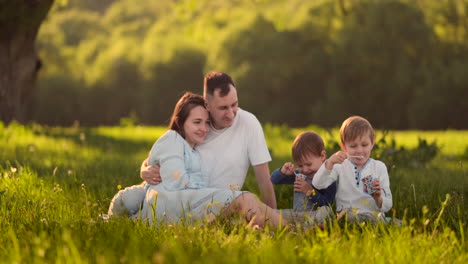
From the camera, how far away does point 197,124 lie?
521cm

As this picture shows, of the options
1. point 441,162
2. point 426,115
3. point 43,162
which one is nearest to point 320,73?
point 426,115

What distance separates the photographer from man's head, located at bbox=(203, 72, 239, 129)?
17.2ft

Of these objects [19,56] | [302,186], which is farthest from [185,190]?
[19,56]

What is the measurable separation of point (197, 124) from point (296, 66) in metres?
29.3

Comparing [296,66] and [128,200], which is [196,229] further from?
[296,66]

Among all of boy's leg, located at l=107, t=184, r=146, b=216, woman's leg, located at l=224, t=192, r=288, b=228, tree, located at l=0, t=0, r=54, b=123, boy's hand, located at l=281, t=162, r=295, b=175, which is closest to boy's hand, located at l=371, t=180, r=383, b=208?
woman's leg, located at l=224, t=192, r=288, b=228

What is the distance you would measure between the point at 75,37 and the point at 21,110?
3947 cm

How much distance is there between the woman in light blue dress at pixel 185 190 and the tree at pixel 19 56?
8360 mm

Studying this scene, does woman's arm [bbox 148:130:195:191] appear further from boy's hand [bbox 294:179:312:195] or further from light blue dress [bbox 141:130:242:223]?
boy's hand [bbox 294:179:312:195]

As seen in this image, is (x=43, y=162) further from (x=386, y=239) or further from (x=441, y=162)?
(x=441, y=162)

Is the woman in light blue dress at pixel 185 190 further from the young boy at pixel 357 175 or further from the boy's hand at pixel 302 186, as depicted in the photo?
the young boy at pixel 357 175

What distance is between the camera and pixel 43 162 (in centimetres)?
770

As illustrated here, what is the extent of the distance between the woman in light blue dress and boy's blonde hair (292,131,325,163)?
29.9 inches

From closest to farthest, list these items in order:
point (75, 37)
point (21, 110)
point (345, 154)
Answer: point (345, 154)
point (21, 110)
point (75, 37)
